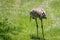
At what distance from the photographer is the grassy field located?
8992mm

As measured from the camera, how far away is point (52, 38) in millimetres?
8727

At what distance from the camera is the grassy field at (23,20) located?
8.99 meters

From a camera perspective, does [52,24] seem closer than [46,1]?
Yes

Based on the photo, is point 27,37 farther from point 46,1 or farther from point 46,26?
point 46,1

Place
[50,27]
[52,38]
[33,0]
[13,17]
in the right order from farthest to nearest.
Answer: [33,0] < [13,17] < [50,27] < [52,38]

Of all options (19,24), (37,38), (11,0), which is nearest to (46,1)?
(11,0)

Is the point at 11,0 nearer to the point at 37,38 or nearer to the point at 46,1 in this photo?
the point at 46,1

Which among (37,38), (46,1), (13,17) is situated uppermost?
(46,1)

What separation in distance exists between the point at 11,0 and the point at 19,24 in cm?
239

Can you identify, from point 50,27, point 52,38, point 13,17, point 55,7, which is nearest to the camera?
point 52,38

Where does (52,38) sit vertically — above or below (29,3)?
below

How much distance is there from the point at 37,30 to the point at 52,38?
70 cm

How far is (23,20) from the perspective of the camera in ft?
32.4

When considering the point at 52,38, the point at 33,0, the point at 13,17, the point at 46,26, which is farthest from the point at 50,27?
the point at 33,0
